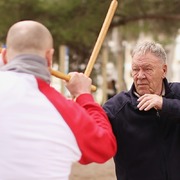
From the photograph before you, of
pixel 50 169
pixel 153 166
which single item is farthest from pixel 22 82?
pixel 153 166

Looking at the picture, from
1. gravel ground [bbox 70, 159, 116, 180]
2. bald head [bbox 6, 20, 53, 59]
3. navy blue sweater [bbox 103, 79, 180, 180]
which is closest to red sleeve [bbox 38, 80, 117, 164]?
bald head [bbox 6, 20, 53, 59]

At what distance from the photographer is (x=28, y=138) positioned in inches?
75.7

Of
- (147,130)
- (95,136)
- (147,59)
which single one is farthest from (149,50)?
(95,136)

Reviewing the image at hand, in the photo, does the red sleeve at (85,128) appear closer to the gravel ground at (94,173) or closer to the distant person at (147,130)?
the distant person at (147,130)

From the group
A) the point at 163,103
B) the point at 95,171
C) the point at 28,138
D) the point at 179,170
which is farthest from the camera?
the point at 95,171

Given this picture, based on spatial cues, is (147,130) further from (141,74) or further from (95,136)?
(95,136)

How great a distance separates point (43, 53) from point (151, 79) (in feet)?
3.15

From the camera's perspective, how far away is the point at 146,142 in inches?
109

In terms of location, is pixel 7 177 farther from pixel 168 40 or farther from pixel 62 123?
pixel 168 40

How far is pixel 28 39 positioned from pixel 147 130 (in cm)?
109

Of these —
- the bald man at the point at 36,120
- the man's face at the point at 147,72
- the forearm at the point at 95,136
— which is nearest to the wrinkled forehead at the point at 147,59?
the man's face at the point at 147,72

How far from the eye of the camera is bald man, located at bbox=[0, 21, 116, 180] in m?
1.93

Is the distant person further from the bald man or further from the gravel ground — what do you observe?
the gravel ground

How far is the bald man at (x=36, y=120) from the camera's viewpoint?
6.32 ft
